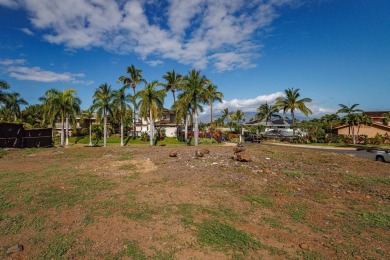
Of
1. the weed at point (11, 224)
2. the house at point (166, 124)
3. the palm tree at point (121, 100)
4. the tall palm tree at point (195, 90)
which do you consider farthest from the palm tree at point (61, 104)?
the weed at point (11, 224)

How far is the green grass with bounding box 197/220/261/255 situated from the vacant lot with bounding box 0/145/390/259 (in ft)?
0.09

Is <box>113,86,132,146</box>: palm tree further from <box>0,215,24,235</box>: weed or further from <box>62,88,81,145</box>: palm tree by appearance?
<box>0,215,24,235</box>: weed

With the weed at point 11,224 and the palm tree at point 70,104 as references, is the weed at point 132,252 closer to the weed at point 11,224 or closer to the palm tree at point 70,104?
the weed at point 11,224

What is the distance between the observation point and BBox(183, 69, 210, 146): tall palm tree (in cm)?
3350

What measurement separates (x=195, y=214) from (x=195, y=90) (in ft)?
90.1

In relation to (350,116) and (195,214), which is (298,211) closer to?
(195,214)

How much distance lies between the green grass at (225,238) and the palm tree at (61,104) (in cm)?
3593

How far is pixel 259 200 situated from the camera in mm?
8820

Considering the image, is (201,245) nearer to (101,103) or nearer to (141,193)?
(141,193)

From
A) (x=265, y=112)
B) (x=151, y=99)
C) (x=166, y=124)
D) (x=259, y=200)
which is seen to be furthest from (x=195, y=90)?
(x=265, y=112)

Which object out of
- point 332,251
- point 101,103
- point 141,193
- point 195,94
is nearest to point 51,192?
point 141,193

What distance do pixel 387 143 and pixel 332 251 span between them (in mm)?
44020

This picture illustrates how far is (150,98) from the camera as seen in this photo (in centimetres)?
3512

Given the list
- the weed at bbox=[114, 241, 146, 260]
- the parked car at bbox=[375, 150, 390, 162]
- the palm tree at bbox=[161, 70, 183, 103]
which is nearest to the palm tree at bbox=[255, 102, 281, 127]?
the palm tree at bbox=[161, 70, 183, 103]
